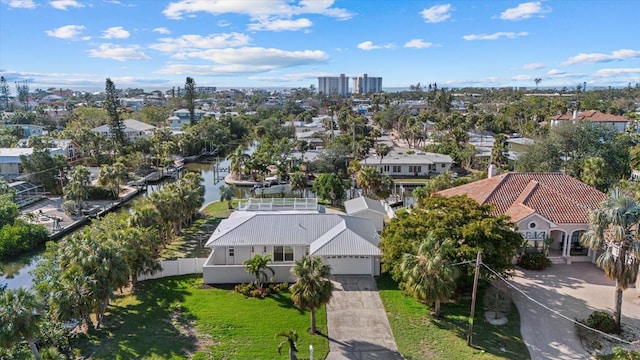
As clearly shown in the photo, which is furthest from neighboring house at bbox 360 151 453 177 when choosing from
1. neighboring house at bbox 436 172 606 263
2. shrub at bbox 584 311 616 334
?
shrub at bbox 584 311 616 334

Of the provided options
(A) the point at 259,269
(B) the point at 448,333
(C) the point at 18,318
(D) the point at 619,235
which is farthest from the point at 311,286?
(D) the point at 619,235

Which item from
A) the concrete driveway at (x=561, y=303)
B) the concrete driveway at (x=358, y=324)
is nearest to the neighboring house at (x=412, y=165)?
Answer: the concrete driveway at (x=561, y=303)

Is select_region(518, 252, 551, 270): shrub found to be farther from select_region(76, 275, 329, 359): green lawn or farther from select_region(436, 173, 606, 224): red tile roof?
select_region(76, 275, 329, 359): green lawn

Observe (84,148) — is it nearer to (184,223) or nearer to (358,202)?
(184,223)

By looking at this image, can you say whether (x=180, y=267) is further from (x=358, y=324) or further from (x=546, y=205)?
(x=546, y=205)

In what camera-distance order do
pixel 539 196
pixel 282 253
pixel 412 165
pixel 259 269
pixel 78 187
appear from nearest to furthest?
pixel 259 269, pixel 282 253, pixel 539 196, pixel 78 187, pixel 412 165

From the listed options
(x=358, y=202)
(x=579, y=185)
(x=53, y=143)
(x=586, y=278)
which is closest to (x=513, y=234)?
(x=586, y=278)
